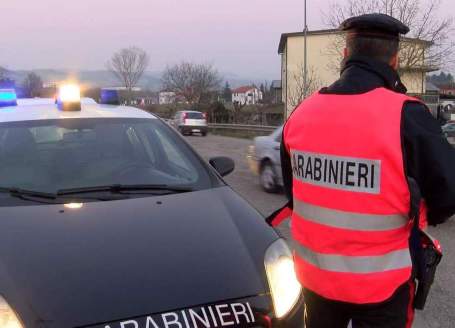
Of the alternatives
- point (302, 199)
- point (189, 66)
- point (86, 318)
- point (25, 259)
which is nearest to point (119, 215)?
point (25, 259)

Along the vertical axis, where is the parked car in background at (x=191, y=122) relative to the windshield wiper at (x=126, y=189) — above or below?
below

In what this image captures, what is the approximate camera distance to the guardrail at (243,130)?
28.5 meters

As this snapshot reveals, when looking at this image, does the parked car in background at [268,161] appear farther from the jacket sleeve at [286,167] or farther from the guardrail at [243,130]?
the guardrail at [243,130]

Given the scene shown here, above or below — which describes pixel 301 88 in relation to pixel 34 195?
below

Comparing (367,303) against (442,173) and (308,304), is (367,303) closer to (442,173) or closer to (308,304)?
(308,304)

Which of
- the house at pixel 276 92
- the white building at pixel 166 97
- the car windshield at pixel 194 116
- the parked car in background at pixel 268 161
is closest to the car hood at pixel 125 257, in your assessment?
the parked car in background at pixel 268 161

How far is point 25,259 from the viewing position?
7.63 feet

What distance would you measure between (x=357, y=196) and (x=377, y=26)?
62 centimetres

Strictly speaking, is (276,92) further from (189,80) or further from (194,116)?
(194,116)

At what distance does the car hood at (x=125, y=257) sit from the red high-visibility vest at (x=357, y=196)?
463mm

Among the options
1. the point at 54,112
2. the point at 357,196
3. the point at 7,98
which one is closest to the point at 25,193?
the point at 54,112

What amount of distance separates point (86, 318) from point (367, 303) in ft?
3.40

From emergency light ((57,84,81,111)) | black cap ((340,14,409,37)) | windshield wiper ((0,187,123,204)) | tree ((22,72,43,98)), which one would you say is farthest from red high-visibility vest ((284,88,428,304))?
tree ((22,72,43,98))

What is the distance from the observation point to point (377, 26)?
6.33 ft
